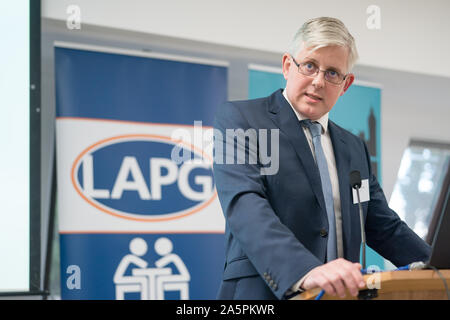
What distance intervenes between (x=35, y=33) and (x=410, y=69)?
3.32 metres

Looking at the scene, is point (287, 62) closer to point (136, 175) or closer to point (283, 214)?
point (283, 214)

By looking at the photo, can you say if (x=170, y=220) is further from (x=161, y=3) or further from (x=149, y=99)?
(x=161, y=3)

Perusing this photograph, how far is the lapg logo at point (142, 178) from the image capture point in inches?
165

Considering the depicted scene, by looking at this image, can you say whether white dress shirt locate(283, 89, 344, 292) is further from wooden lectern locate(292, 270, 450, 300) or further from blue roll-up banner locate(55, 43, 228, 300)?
blue roll-up banner locate(55, 43, 228, 300)

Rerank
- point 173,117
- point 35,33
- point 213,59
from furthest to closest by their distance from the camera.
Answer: point 213,59 → point 173,117 → point 35,33

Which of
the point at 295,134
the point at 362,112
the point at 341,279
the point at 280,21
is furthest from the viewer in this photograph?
the point at 362,112

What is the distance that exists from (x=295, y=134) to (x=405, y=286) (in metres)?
0.62

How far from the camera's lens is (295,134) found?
1745 millimetres

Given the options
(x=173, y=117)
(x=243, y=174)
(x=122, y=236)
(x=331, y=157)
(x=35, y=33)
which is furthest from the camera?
(x=173, y=117)

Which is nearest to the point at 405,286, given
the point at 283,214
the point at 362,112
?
the point at 283,214

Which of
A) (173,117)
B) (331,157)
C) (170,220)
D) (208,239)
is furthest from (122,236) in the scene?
(331,157)

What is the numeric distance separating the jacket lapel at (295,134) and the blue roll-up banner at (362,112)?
2.96 meters

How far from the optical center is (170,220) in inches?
173

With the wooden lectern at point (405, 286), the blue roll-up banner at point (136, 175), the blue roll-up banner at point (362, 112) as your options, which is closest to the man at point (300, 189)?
the wooden lectern at point (405, 286)
